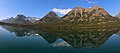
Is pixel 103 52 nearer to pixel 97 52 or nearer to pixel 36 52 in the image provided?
pixel 97 52

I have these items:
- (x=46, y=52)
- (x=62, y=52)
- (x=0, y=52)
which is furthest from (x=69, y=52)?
(x=0, y=52)

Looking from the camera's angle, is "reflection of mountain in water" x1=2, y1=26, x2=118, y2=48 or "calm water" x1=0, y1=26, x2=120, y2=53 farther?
"reflection of mountain in water" x1=2, y1=26, x2=118, y2=48

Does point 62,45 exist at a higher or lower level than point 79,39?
lower

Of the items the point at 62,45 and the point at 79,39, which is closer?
the point at 62,45

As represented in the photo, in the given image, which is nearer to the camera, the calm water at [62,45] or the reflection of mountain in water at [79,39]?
the calm water at [62,45]

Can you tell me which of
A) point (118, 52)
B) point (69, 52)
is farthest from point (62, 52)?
point (118, 52)

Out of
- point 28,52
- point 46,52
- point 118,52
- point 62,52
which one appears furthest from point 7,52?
point 118,52

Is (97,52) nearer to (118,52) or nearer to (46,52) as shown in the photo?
(118,52)

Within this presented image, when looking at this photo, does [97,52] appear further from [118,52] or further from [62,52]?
[62,52]
